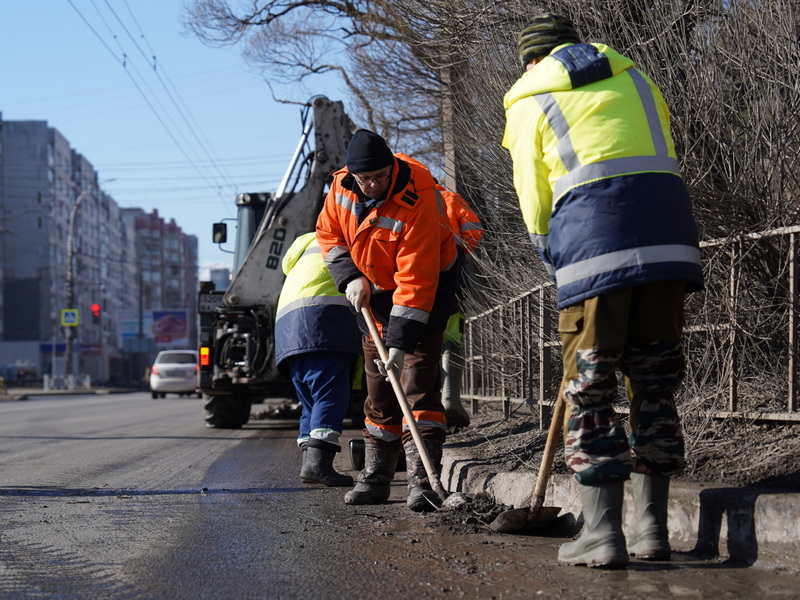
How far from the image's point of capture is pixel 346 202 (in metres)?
5.02

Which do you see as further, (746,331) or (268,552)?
(746,331)

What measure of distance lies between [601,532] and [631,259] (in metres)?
0.92

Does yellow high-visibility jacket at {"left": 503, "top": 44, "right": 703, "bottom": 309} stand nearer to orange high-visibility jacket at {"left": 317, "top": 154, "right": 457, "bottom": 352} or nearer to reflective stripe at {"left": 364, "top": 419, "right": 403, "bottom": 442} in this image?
orange high-visibility jacket at {"left": 317, "top": 154, "right": 457, "bottom": 352}

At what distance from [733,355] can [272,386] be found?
27.1ft

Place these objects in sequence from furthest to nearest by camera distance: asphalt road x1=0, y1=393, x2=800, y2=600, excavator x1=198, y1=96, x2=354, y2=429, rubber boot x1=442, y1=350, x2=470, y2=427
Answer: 1. excavator x1=198, y1=96, x2=354, y2=429
2. rubber boot x1=442, y1=350, x2=470, y2=427
3. asphalt road x1=0, y1=393, x2=800, y2=600

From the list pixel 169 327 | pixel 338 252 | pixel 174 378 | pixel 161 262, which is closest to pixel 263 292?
pixel 338 252

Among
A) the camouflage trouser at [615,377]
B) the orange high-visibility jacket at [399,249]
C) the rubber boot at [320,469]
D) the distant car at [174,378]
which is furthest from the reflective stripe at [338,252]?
the distant car at [174,378]

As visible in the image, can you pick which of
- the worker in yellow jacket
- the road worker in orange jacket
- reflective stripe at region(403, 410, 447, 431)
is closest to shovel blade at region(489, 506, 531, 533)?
the worker in yellow jacket

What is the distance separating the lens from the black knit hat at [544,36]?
146 inches

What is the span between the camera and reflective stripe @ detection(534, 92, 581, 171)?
3.42 m

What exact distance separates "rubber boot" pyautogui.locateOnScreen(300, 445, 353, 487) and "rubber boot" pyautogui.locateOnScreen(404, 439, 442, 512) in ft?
3.38

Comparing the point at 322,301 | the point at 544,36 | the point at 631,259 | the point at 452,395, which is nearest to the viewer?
the point at 631,259

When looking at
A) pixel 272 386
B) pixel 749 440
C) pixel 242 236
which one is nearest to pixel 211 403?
pixel 272 386

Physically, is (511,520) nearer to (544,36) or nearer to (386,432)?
(386,432)
